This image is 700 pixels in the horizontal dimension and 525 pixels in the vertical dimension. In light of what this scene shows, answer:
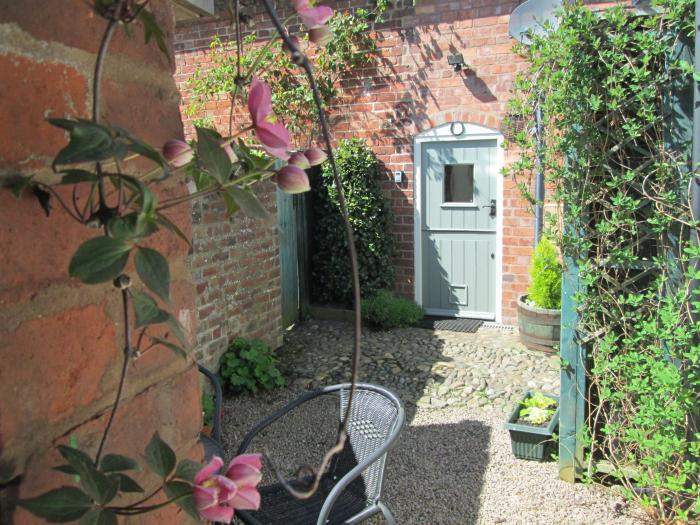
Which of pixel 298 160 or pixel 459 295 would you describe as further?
pixel 459 295

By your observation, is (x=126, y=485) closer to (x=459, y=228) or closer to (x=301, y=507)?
(x=301, y=507)

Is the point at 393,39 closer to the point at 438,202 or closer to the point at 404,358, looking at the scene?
the point at 438,202

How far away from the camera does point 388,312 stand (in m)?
6.58

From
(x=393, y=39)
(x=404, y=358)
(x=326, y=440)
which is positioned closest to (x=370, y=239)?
(x=404, y=358)

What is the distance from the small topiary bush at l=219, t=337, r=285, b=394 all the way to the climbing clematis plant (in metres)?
4.20

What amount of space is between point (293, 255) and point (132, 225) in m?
6.44

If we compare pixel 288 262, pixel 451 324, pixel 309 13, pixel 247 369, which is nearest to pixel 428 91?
pixel 288 262

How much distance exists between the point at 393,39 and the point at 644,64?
4.61 metres

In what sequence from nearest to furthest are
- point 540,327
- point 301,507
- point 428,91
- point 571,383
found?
point 301,507
point 571,383
point 540,327
point 428,91

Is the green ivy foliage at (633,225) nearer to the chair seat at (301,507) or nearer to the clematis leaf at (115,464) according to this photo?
the chair seat at (301,507)

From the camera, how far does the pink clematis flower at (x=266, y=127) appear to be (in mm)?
618

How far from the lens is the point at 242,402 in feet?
15.3

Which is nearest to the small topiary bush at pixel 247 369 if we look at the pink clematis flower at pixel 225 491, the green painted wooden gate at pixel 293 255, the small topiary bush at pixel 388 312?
the green painted wooden gate at pixel 293 255

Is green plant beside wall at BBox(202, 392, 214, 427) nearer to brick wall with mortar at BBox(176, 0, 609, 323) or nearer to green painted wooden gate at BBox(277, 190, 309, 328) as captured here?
green painted wooden gate at BBox(277, 190, 309, 328)
